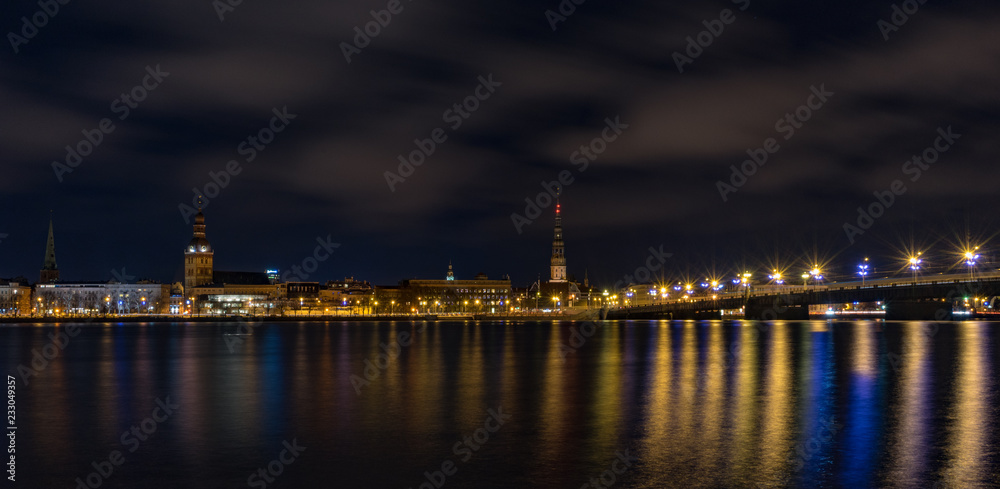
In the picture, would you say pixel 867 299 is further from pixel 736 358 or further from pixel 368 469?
pixel 368 469

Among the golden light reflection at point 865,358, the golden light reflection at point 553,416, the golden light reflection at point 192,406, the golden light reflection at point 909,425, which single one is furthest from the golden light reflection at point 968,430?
the golden light reflection at point 192,406

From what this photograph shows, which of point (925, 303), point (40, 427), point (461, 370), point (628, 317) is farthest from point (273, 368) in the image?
point (628, 317)

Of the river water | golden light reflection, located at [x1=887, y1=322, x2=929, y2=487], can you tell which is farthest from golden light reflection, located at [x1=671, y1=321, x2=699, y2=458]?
golden light reflection, located at [x1=887, y1=322, x2=929, y2=487]

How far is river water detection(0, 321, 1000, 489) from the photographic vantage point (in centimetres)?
1933

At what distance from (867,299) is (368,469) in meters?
102

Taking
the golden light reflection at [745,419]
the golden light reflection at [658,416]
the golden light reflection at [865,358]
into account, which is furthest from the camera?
the golden light reflection at [865,358]

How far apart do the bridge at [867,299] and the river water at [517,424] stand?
167 ft

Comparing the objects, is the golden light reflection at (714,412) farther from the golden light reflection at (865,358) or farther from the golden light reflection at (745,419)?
the golden light reflection at (865,358)

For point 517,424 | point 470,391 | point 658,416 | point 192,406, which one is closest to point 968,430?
point 658,416

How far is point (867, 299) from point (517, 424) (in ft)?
313

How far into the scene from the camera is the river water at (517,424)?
761 inches

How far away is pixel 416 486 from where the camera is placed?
18344 millimetres

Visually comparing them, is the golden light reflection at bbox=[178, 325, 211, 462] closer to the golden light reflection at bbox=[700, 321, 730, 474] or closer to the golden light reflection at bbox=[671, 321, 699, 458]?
the golden light reflection at bbox=[671, 321, 699, 458]

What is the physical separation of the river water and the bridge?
50.8m
